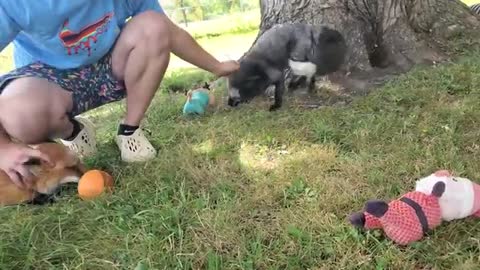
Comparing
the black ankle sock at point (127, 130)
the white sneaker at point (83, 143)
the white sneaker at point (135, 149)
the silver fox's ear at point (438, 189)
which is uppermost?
the silver fox's ear at point (438, 189)

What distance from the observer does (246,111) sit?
279 cm

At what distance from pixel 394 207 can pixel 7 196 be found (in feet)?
4.52

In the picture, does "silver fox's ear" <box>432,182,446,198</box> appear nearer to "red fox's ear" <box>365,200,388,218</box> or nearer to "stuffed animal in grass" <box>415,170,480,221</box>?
"stuffed animal in grass" <box>415,170,480,221</box>

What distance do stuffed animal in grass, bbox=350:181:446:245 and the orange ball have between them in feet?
3.08

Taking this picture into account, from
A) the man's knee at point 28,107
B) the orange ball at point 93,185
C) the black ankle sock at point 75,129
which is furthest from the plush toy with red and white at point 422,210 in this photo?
the black ankle sock at point 75,129

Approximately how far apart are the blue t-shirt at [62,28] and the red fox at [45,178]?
38 centimetres

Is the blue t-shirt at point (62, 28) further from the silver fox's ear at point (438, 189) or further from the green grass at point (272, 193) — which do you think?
the silver fox's ear at point (438, 189)

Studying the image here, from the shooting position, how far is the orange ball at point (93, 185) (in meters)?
2.01

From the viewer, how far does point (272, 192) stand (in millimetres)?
1887

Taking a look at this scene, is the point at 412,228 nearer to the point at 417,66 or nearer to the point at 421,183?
the point at 421,183

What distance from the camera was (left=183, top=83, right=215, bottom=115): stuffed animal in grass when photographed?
113 inches

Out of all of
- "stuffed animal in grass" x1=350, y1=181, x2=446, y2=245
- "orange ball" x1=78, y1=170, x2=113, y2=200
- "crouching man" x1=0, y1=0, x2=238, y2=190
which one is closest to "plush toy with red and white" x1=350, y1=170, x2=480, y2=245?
"stuffed animal in grass" x1=350, y1=181, x2=446, y2=245

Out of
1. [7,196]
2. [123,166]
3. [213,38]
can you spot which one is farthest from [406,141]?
[213,38]

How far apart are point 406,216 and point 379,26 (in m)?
1.85
